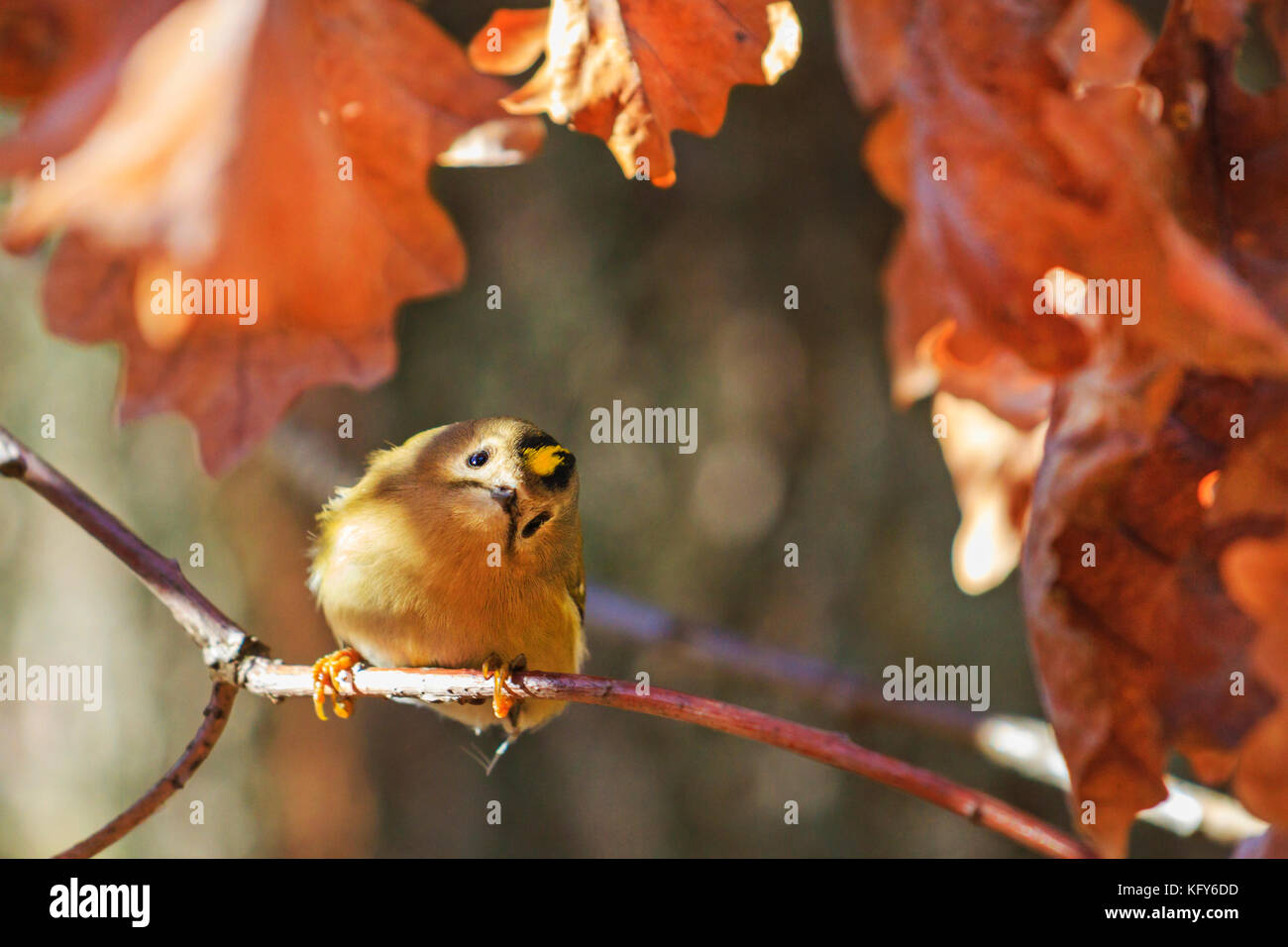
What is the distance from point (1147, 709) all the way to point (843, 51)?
1.85ft

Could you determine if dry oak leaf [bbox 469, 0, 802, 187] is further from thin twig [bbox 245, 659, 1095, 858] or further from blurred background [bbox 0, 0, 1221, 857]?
blurred background [bbox 0, 0, 1221, 857]

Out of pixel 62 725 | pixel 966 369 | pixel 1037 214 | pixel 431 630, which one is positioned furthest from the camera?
pixel 62 725

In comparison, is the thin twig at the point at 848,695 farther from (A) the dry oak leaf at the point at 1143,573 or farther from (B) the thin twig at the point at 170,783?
(B) the thin twig at the point at 170,783

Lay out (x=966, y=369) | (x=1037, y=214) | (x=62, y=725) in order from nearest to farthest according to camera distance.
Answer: (x=1037, y=214) → (x=966, y=369) → (x=62, y=725)

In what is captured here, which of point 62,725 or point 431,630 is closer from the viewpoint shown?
point 431,630

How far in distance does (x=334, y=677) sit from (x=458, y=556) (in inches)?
10.0

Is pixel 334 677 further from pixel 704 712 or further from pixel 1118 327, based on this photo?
pixel 1118 327

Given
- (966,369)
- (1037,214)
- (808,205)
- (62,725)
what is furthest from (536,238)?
(62,725)

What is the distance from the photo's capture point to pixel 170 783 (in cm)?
74

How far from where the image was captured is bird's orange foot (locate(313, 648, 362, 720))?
2.63 feet

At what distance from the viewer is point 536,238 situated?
185 cm

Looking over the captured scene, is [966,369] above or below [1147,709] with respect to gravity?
above

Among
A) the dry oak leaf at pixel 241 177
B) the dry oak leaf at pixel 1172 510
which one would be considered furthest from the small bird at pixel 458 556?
the dry oak leaf at pixel 1172 510

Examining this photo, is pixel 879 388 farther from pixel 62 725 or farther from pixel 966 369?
pixel 62 725
